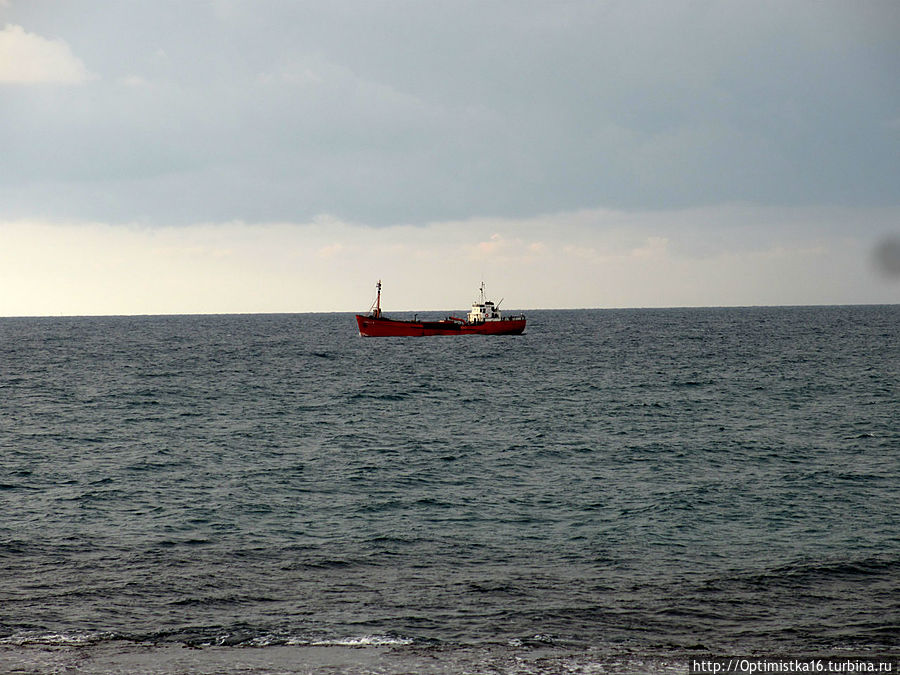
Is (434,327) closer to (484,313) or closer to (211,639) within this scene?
(484,313)

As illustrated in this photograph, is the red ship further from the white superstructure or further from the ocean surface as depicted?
the ocean surface

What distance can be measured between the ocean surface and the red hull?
68.0 metres

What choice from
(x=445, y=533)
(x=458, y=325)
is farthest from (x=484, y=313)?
(x=445, y=533)

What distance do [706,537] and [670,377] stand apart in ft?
152

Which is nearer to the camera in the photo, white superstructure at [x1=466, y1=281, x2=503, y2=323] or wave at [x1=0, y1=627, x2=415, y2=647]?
wave at [x1=0, y1=627, x2=415, y2=647]

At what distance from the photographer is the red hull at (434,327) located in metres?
119

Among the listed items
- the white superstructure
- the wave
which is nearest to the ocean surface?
the wave

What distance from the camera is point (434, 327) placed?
4975 inches

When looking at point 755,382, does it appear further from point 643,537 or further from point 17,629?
point 17,629

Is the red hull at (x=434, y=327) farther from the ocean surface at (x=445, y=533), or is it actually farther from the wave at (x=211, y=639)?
the wave at (x=211, y=639)

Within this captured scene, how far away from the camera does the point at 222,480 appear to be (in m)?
27.6

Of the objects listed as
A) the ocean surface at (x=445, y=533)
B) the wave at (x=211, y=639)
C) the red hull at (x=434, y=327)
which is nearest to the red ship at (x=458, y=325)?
the red hull at (x=434, y=327)

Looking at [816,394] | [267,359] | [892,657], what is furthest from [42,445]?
[267,359]

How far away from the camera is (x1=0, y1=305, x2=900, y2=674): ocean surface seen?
42.6 feet
